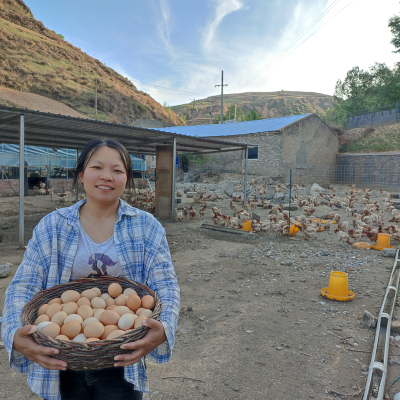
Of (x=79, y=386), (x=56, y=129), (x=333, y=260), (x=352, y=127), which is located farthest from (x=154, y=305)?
(x=352, y=127)

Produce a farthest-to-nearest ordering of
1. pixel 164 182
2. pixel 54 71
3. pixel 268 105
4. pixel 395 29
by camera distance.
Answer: pixel 268 105
pixel 54 71
pixel 395 29
pixel 164 182

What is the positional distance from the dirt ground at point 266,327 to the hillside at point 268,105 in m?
94.9

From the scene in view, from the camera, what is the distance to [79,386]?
1522mm

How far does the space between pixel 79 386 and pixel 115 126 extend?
887 centimetres

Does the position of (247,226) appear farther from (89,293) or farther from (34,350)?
(34,350)

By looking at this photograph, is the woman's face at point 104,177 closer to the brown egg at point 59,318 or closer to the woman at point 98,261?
the woman at point 98,261

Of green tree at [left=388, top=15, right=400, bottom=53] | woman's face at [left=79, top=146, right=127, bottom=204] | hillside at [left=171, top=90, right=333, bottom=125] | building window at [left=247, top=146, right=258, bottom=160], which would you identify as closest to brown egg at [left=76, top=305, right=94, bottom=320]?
woman's face at [left=79, top=146, right=127, bottom=204]

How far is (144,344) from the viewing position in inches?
53.2

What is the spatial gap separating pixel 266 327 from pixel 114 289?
9.63ft

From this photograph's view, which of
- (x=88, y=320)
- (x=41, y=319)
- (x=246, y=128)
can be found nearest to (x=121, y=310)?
(x=88, y=320)

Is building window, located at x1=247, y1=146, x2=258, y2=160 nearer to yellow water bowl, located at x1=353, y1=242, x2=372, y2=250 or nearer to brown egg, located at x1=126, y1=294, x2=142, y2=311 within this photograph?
yellow water bowl, located at x1=353, y1=242, x2=372, y2=250

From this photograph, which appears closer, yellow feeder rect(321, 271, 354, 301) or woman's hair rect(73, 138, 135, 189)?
woman's hair rect(73, 138, 135, 189)

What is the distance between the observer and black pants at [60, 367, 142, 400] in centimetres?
150

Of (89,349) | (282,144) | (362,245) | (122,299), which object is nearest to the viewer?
(89,349)
